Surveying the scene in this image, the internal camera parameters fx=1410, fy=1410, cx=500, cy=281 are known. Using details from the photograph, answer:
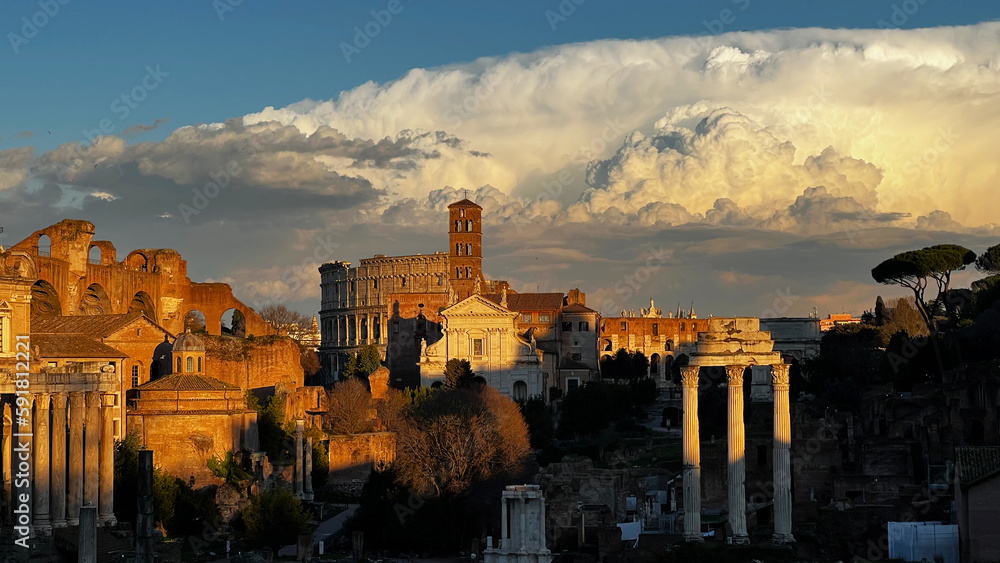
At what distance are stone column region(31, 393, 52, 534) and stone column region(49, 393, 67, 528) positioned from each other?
0.87 feet

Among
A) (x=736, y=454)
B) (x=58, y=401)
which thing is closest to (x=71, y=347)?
(x=58, y=401)

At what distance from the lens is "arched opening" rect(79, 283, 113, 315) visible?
60.0m

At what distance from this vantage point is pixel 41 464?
34719 mm

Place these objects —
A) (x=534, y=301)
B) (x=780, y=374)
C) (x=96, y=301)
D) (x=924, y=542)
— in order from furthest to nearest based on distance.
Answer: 1. (x=534, y=301)
2. (x=96, y=301)
3. (x=780, y=374)
4. (x=924, y=542)

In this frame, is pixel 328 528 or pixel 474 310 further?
pixel 474 310

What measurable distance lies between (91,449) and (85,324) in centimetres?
1720

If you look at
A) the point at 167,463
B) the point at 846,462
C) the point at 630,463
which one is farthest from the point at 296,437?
the point at 846,462

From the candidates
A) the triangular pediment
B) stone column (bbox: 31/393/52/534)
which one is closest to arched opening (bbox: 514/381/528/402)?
the triangular pediment

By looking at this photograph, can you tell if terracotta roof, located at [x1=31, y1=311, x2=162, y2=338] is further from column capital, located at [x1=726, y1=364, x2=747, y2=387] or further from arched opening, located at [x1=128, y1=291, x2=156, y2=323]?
column capital, located at [x1=726, y1=364, x2=747, y2=387]

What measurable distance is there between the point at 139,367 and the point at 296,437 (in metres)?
6.99

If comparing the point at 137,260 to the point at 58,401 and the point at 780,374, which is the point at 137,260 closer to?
the point at 58,401

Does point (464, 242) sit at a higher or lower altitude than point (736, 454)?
higher

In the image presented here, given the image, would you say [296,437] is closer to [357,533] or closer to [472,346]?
[357,533]

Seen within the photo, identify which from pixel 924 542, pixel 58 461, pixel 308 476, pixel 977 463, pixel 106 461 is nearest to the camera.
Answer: pixel 977 463
